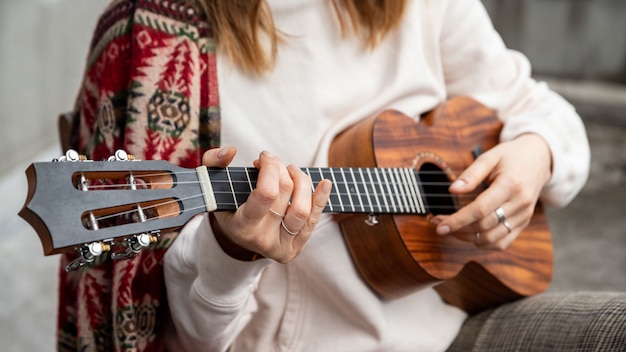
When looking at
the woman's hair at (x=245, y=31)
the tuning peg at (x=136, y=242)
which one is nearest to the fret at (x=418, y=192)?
the woman's hair at (x=245, y=31)

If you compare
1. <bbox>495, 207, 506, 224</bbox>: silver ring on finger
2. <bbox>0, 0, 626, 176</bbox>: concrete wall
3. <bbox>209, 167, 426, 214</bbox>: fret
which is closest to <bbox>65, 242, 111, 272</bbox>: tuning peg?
<bbox>209, 167, 426, 214</bbox>: fret

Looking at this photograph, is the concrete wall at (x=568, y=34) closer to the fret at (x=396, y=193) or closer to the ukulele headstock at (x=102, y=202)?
the fret at (x=396, y=193)

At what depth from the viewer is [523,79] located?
1.37 m

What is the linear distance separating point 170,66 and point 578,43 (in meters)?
2.85

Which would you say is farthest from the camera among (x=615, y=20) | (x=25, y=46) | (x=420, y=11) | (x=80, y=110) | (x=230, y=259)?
(x=615, y=20)

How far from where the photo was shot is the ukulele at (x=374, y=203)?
673mm

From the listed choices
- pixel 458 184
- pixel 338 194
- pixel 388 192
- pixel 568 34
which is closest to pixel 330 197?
pixel 338 194

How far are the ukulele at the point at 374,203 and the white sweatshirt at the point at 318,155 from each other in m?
0.04

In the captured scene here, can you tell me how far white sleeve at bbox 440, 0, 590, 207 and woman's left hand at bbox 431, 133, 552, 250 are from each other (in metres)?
0.06

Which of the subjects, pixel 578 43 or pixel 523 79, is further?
pixel 578 43

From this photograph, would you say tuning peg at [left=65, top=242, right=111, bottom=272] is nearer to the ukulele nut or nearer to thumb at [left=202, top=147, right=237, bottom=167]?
thumb at [left=202, top=147, right=237, bottom=167]

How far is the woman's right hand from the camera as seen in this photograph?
0.78 meters

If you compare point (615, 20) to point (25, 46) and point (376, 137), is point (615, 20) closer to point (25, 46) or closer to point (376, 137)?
point (25, 46)

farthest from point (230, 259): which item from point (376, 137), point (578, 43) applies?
point (578, 43)
